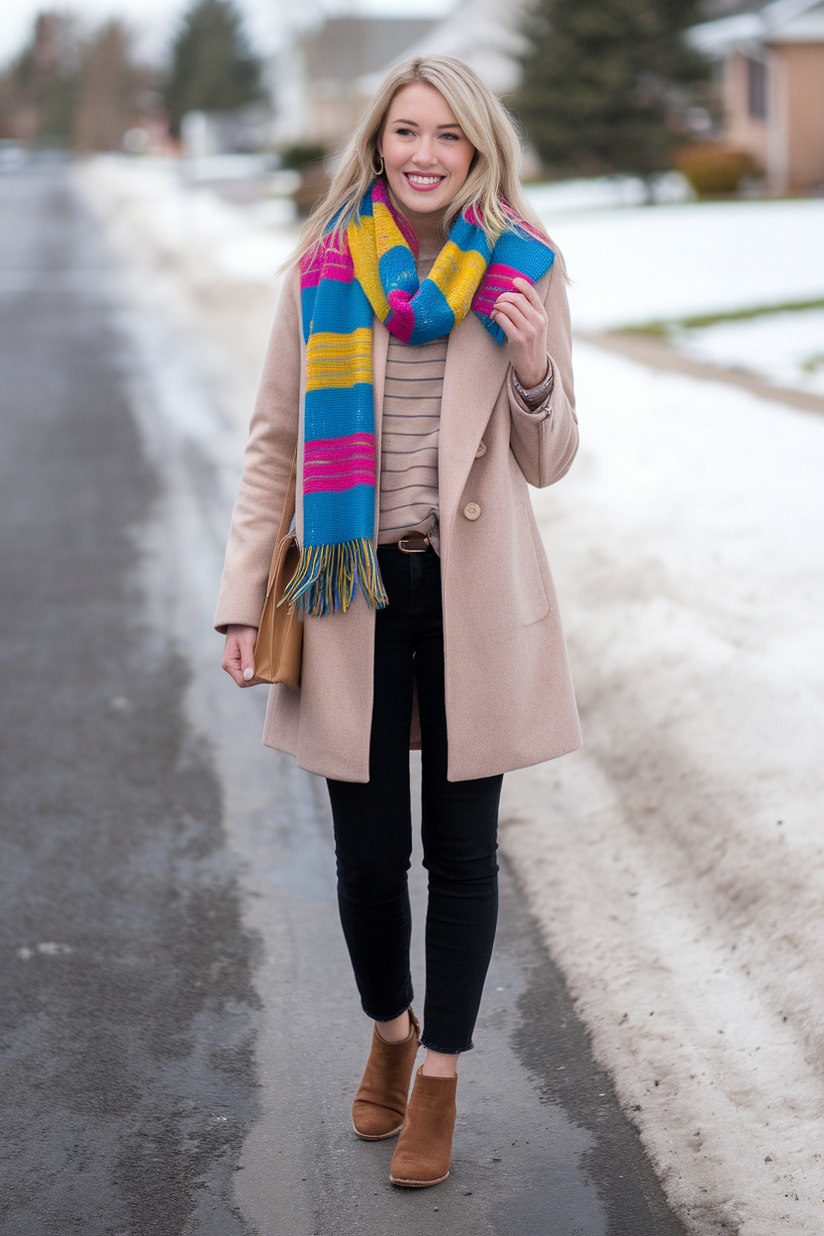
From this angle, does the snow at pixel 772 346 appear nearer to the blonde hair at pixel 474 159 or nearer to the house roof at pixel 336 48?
the blonde hair at pixel 474 159

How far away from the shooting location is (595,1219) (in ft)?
8.00

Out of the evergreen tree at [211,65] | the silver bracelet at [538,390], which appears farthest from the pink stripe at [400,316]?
the evergreen tree at [211,65]

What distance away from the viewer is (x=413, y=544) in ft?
8.09

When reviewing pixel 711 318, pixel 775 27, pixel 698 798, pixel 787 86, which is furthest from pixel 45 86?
pixel 698 798

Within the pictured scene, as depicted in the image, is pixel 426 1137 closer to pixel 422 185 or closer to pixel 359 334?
pixel 359 334

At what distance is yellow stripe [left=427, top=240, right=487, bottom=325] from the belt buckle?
0.39 metres

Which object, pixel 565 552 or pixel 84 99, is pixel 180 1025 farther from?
pixel 84 99

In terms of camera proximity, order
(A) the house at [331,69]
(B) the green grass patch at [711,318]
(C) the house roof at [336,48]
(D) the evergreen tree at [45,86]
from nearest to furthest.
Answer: (B) the green grass patch at [711,318], (C) the house roof at [336,48], (A) the house at [331,69], (D) the evergreen tree at [45,86]

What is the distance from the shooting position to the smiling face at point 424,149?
2389 mm

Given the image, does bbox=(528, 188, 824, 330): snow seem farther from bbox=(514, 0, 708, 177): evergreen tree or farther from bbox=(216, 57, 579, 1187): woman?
bbox=(216, 57, 579, 1187): woman

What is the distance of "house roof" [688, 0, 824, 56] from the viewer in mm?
25734

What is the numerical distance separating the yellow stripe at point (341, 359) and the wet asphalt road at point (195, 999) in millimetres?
1476

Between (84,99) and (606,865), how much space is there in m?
104

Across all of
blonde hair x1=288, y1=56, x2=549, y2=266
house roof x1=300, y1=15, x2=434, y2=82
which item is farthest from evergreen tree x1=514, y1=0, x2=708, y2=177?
blonde hair x1=288, y1=56, x2=549, y2=266
